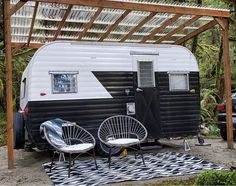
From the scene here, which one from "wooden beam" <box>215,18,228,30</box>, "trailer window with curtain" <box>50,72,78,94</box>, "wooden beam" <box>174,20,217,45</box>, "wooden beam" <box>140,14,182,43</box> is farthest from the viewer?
"wooden beam" <box>174,20,217,45</box>

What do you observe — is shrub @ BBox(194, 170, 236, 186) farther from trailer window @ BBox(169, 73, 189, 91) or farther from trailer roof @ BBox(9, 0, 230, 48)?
trailer window @ BBox(169, 73, 189, 91)

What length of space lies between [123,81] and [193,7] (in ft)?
7.16

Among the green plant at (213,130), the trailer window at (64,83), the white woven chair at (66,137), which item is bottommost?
the green plant at (213,130)

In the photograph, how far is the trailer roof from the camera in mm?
7021

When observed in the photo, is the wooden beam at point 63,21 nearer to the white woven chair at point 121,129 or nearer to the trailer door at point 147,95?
the trailer door at point 147,95

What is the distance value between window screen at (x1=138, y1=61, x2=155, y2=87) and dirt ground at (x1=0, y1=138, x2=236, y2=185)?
159 centimetres

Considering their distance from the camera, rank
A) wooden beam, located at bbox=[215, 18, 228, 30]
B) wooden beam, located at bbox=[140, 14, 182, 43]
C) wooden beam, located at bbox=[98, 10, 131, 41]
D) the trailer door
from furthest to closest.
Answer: wooden beam, located at bbox=[215, 18, 228, 30]
wooden beam, located at bbox=[140, 14, 182, 43]
the trailer door
wooden beam, located at bbox=[98, 10, 131, 41]

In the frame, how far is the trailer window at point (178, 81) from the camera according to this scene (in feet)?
26.9

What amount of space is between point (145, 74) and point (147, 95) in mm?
476

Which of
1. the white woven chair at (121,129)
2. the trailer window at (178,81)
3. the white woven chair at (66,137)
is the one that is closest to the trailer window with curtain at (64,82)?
the white woven chair at (66,137)

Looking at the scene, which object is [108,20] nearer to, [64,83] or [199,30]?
[64,83]

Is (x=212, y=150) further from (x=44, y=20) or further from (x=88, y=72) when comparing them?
(x=44, y=20)

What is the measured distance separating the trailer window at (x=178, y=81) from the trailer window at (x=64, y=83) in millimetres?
2281

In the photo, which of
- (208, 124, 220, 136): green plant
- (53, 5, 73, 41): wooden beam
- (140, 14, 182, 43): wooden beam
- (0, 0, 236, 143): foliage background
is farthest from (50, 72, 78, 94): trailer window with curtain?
(208, 124, 220, 136): green plant
